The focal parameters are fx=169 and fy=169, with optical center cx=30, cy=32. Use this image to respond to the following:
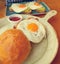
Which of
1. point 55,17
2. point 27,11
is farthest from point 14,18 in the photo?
point 55,17

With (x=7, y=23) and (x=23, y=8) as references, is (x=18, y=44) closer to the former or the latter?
(x=7, y=23)

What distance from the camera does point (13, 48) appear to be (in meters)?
0.58

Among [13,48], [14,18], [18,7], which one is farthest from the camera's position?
[18,7]

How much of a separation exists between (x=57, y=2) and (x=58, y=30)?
0.31m

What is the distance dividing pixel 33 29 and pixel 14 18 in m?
0.17

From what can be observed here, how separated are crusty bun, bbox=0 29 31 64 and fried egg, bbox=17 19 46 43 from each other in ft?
0.26

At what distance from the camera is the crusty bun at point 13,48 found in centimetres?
57

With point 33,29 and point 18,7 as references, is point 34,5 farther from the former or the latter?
point 33,29

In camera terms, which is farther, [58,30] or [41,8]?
[41,8]

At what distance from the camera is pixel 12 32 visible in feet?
2.08

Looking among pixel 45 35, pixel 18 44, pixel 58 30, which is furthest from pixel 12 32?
pixel 58 30

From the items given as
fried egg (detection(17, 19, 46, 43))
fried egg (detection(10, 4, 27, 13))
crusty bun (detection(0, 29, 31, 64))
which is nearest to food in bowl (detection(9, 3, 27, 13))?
fried egg (detection(10, 4, 27, 13))

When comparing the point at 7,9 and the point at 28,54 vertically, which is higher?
the point at 7,9

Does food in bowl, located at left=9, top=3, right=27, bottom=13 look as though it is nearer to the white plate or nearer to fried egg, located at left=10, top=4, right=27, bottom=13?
fried egg, located at left=10, top=4, right=27, bottom=13
